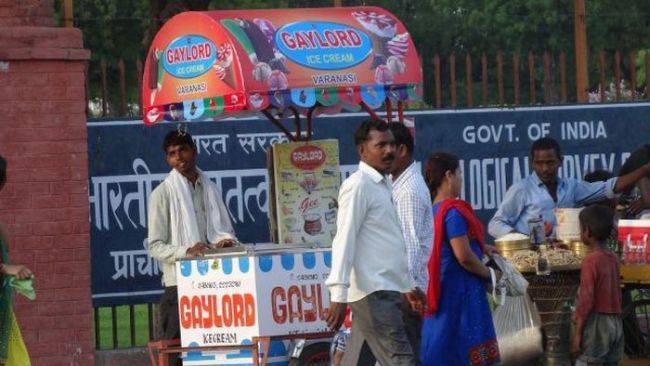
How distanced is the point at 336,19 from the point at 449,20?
39283mm

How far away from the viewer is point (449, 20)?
47969 mm

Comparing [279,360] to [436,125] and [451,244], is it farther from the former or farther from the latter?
[436,125]

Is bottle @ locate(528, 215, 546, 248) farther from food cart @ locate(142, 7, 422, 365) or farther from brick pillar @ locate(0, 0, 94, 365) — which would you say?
brick pillar @ locate(0, 0, 94, 365)

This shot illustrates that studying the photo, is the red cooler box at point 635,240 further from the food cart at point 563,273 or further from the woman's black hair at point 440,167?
the woman's black hair at point 440,167

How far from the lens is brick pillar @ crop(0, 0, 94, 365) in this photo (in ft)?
32.2

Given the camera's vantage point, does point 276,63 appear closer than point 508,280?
No

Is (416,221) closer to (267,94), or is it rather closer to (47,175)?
(267,94)

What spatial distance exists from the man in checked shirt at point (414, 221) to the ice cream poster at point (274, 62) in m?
1.01

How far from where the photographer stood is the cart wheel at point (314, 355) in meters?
8.80

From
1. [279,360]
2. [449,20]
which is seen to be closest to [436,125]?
[279,360]

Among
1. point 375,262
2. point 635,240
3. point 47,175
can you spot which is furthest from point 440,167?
point 47,175

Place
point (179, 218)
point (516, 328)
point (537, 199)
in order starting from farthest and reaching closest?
point (537, 199), point (516, 328), point (179, 218)

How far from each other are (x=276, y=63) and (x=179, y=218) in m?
1.23

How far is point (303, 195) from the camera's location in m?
9.13
